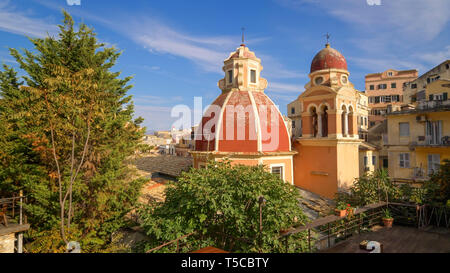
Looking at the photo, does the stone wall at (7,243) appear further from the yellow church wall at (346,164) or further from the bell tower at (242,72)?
the yellow church wall at (346,164)

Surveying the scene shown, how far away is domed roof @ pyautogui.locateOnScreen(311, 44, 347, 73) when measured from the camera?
773 inches

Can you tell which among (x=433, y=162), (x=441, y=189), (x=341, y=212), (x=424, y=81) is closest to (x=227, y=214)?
(x=341, y=212)

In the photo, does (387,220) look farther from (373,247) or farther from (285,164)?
(285,164)

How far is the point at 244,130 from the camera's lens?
54.2ft

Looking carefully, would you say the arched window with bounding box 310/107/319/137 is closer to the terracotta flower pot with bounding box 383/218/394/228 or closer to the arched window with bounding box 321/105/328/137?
the arched window with bounding box 321/105/328/137

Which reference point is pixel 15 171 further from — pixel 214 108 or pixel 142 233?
pixel 214 108

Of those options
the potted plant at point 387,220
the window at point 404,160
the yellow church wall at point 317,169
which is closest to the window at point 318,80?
the yellow church wall at point 317,169

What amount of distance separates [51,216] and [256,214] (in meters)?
8.16

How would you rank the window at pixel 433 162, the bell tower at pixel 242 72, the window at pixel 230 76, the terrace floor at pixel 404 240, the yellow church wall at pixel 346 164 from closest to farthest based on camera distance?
the terrace floor at pixel 404 240 → the yellow church wall at pixel 346 164 → the bell tower at pixel 242 72 → the window at pixel 230 76 → the window at pixel 433 162

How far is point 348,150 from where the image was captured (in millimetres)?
18359

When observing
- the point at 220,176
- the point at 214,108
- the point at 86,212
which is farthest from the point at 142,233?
the point at 214,108

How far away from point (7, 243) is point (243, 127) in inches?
493

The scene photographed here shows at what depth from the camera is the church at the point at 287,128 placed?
16.5 meters

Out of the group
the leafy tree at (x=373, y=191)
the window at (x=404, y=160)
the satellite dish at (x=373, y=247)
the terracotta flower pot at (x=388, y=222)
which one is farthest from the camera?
the window at (x=404, y=160)
